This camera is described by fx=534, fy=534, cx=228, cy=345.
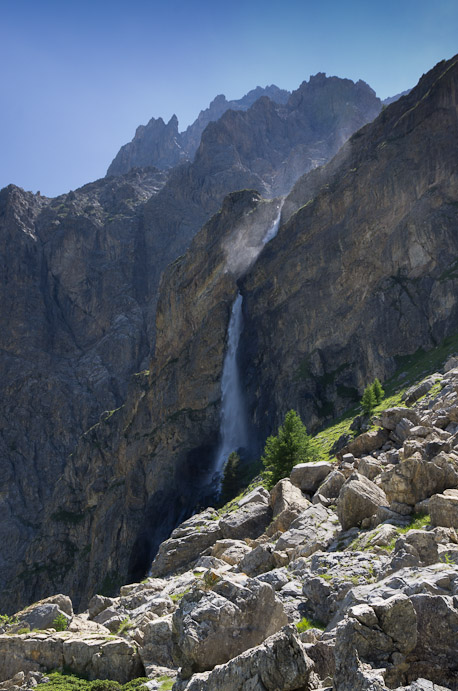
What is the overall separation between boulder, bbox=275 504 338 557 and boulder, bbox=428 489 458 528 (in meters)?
3.76

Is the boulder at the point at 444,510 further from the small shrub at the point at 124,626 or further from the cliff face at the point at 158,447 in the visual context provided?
the cliff face at the point at 158,447

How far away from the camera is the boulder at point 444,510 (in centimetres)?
1411

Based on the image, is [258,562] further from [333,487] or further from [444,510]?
[333,487]

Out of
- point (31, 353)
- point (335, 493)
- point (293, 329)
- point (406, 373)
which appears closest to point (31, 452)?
point (31, 353)

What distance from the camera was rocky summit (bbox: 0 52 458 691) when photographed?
11.6 meters

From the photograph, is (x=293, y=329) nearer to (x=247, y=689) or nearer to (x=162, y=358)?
(x=162, y=358)

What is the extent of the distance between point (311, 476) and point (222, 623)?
53.5 feet

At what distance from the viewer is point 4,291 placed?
17788cm

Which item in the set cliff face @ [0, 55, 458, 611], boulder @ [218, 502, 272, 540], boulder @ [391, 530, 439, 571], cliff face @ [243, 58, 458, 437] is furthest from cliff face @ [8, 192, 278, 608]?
boulder @ [391, 530, 439, 571]

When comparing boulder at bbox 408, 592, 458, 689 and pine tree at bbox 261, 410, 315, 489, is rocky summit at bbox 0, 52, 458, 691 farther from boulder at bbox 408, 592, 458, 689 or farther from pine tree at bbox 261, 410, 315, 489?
pine tree at bbox 261, 410, 315, 489

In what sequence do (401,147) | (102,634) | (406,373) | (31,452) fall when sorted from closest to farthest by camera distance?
(102,634)
(406,373)
(401,147)
(31,452)

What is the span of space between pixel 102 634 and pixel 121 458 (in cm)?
9193

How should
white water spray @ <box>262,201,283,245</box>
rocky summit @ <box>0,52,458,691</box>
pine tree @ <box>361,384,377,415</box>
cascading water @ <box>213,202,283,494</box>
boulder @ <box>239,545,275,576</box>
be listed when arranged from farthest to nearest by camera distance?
white water spray @ <box>262,201,283,245</box>
cascading water @ <box>213,202,283,494</box>
pine tree @ <box>361,384,377,415</box>
boulder @ <box>239,545,275,576</box>
rocky summit @ <box>0,52,458,691</box>

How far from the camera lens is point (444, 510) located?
1436 centimetres
